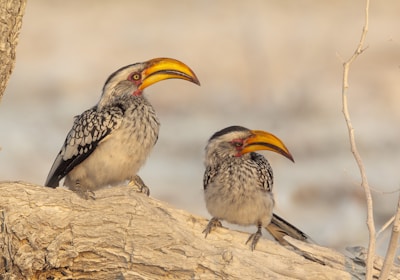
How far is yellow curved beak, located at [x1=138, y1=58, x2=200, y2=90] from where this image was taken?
690cm

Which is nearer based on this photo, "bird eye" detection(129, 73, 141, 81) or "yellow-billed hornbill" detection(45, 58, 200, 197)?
"yellow-billed hornbill" detection(45, 58, 200, 197)

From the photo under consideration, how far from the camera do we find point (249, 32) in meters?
15.9

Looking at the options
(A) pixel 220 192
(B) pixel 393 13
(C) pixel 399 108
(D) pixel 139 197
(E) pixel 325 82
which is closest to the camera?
(D) pixel 139 197

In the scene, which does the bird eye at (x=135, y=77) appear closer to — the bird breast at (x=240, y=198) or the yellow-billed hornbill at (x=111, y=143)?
the yellow-billed hornbill at (x=111, y=143)

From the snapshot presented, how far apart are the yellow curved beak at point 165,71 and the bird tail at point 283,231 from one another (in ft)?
3.04

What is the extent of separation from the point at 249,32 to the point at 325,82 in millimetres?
2206

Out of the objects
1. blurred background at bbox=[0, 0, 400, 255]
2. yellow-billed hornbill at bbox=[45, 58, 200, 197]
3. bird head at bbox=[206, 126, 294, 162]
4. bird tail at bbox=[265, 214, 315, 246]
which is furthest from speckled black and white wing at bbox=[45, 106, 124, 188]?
blurred background at bbox=[0, 0, 400, 255]

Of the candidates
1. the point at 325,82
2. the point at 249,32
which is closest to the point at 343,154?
the point at 325,82

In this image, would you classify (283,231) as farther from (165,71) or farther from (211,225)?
(165,71)

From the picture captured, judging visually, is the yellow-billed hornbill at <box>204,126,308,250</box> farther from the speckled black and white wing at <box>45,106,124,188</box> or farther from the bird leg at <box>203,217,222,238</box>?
the speckled black and white wing at <box>45,106,124,188</box>

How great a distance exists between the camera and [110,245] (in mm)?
6352

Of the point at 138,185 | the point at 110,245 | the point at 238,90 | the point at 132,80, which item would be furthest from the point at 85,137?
the point at 238,90

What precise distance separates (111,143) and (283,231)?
3.58ft

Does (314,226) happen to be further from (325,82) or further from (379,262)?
(325,82)
